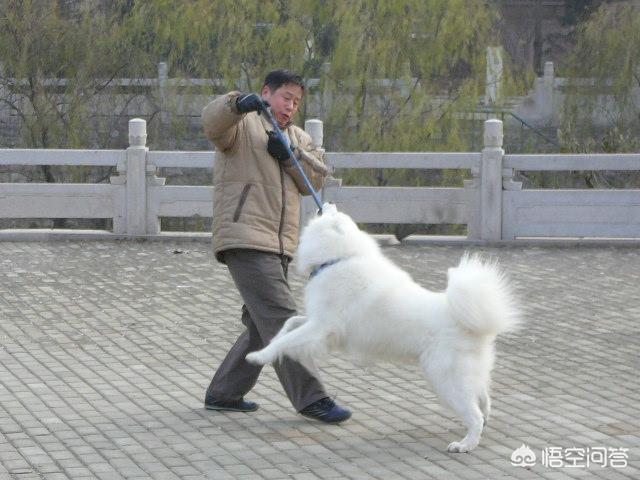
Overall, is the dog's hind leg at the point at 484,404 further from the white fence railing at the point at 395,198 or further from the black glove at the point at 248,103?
the white fence railing at the point at 395,198

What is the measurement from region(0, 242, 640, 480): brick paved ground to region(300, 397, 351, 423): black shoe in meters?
0.05

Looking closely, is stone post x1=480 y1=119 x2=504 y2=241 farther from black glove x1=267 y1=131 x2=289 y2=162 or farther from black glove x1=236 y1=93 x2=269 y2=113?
black glove x1=236 y1=93 x2=269 y2=113

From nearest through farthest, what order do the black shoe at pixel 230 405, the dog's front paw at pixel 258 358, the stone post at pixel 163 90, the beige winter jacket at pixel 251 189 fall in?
the dog's front paw at pixel 258 358 < the beige winter jacket at pixel 251 189 < the black shoe at pixel 230 405 < the stone post at pixel 163 90

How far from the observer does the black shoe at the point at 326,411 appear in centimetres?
653

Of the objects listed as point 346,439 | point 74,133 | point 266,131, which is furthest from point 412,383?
point 74,133

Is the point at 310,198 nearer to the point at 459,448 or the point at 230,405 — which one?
the point at 230,405

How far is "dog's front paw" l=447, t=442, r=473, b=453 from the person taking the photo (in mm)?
5984

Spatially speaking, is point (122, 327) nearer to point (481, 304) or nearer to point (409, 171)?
point (481, 304)

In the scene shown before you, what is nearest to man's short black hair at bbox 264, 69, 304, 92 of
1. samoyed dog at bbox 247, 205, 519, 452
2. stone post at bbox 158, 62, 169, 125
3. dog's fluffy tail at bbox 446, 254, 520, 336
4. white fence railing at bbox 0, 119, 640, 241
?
samoyed dog at bbox 247, 205, 519, 452

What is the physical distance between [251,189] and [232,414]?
4.09 feet

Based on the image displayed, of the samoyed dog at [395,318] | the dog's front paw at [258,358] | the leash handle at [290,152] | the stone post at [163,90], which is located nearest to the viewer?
the samoyed dog at [395,318]

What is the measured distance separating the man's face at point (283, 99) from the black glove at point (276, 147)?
8cm

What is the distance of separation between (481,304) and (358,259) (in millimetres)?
691

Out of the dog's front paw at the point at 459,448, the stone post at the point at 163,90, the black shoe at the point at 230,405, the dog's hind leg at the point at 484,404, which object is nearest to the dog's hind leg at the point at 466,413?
the dog's front paw at the point at 459,448
